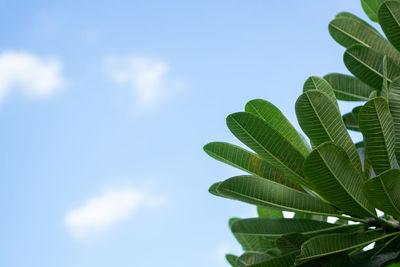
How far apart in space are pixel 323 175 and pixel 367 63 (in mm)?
630

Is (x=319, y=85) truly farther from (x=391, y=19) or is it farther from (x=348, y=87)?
(x=348, y=87)

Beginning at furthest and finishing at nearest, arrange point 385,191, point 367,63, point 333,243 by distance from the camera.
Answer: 1. point 367,63
2. point 333,243
3. point 385,191

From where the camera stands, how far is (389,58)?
1833 millimetres

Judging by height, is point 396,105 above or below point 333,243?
above

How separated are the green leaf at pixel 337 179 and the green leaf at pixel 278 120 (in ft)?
0.83

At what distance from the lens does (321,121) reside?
4.88 ft

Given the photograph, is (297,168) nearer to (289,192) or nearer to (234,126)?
(289,192)

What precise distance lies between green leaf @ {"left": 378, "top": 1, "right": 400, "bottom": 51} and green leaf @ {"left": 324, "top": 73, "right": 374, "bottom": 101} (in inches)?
14.1

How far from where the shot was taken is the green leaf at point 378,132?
4.55 ft

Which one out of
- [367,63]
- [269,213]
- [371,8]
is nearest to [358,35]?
[367,63]

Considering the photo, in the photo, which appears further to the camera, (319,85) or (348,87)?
(348,87)

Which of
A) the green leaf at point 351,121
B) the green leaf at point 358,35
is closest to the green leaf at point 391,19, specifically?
the green leaf at point 358,35

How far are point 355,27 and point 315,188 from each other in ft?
2.78

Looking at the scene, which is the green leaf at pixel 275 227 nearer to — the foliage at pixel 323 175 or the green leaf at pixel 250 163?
the foliage at pixel 323 175
